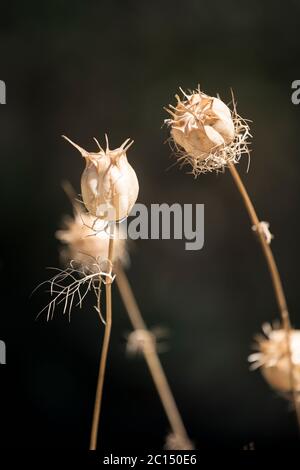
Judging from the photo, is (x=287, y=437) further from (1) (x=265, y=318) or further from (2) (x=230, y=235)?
(2) (x=230, y=235)

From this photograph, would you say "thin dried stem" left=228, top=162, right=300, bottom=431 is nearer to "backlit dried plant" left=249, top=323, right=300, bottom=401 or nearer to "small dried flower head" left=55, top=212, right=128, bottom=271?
"backlit dried plant" left=249, top=323, right=300, bottom=401

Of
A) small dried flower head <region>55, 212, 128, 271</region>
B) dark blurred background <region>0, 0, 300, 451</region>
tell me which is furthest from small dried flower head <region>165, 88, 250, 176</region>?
dark blurred background <region>0, 0, 300, 451</region>

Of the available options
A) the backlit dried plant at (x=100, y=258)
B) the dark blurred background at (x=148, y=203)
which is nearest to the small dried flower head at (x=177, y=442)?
the backlit dried plant at (x=100, y=258)

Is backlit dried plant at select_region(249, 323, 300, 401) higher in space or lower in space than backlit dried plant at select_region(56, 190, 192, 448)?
lower

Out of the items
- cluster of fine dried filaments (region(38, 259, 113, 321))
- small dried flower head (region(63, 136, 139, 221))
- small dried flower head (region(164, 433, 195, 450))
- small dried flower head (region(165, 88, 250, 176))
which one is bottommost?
small dried flower head (region(164, 433, 195, 450))

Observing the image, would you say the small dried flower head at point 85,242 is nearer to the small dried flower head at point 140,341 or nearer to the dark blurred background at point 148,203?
the small dried flower head at point 140,341
